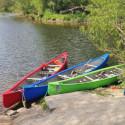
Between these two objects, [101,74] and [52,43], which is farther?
[52,43]

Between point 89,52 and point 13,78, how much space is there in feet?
47.3

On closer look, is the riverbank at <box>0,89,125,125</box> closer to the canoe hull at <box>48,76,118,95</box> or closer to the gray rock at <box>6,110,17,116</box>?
the gray rock at <box>6,110,17,116</box>

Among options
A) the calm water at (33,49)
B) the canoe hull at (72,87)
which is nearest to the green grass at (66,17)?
the calm water at (33,49)

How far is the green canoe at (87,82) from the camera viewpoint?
24.6 meters

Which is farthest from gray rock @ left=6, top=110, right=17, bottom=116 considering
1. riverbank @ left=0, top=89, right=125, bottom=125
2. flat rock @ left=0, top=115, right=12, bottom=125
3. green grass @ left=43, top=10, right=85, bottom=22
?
green grass @ left=43, top=10, right=85, bottom=22

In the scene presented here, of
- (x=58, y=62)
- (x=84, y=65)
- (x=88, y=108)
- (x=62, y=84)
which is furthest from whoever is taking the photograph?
(x=58, y=62)

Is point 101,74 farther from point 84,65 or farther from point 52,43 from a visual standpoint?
point 52,43

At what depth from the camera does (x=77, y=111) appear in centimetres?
2067

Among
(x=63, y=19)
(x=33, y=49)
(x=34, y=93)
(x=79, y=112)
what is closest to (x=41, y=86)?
(x=34, y=93)

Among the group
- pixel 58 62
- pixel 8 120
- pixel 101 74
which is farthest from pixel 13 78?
pixel 8 120

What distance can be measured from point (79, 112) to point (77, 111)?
0.26m

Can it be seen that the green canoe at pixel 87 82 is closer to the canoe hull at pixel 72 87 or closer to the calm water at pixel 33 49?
the canoe hull at pixel 72 87

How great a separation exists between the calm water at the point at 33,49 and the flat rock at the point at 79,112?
722 cm

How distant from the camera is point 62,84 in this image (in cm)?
2470
